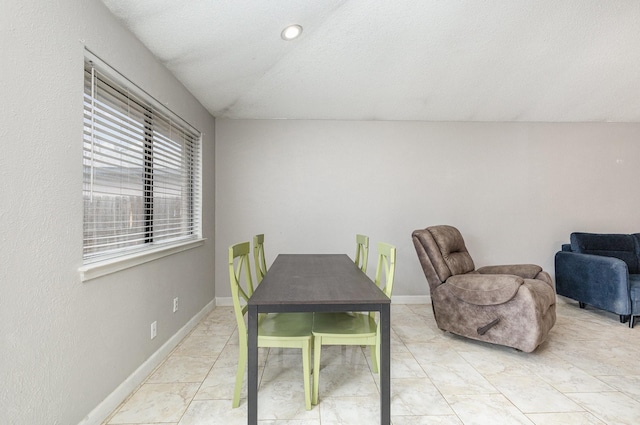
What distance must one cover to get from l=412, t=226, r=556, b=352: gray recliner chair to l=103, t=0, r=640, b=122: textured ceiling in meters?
1.52

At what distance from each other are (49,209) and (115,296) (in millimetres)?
680

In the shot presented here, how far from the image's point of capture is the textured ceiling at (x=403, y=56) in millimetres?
2275

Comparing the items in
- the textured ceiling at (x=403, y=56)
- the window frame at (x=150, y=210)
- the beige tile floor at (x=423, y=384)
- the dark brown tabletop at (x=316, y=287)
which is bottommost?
the beige tile floor at (x=423, y=384)

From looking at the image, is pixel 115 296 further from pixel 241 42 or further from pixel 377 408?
pixel 241 42

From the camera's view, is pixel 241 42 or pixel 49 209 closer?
pixel 49 209

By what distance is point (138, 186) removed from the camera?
7.59 ft

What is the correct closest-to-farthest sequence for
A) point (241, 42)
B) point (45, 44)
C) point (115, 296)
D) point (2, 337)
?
1. point (2, 337)
2. point (45, 44)
3. point (115, 296)
4. point (241, 42)

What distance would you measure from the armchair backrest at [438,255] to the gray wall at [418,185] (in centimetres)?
88

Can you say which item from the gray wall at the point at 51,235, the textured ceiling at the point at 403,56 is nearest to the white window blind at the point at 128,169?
the gray wall at the point at 51,235

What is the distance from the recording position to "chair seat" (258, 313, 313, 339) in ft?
6.02

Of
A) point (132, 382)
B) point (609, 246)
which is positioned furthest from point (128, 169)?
point (609, 246)

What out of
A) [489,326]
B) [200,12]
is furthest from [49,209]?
[489,326]

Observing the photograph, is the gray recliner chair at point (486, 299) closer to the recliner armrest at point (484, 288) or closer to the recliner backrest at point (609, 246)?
the recliner armrest at point (484, 288)

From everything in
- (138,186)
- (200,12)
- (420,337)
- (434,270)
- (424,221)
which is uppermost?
(200,12)
